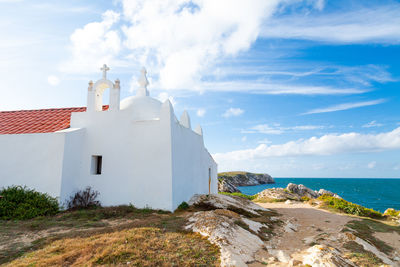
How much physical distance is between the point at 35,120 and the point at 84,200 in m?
6.35

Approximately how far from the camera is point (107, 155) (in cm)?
1220

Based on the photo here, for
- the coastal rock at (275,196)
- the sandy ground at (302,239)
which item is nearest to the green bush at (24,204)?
the sandy ground at (302,239)

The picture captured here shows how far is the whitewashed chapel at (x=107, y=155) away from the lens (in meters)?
11.3

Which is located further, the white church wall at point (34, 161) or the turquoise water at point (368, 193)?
the turquoise water at point (368, 193)

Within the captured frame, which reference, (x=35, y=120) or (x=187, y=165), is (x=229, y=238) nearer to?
(x=187, y=165)

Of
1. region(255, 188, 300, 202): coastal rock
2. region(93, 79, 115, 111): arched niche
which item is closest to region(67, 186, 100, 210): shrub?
region(93, 79, 115, 111): arched niche

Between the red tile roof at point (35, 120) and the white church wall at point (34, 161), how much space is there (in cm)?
97

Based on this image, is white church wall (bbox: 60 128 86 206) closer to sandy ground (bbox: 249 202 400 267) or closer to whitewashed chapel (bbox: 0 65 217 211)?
whitewashed chapel (bbox: 0 65 217 211)

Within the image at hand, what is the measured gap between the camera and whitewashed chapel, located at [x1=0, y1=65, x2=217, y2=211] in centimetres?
1126

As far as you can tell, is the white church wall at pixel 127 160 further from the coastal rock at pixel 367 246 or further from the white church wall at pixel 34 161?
the coastal rock at pixel 367 246

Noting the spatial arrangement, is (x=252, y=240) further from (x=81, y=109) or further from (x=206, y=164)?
(x=81, y=109)

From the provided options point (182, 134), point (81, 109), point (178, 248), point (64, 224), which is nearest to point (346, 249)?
point (178, 248)

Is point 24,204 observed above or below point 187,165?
below

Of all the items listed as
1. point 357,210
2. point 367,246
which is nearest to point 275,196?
point 357,210
